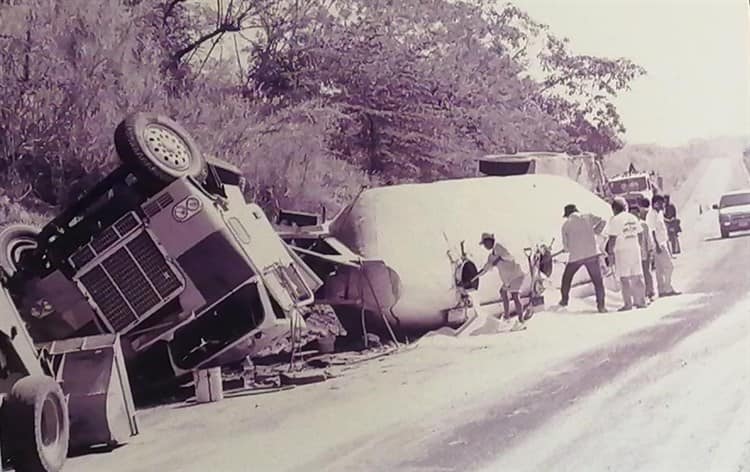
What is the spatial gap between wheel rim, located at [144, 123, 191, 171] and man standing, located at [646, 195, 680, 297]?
1552 millimetres

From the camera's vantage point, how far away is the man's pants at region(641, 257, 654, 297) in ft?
11.3

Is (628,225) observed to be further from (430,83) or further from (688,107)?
(430,83)

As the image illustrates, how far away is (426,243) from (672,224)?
3.11 ft

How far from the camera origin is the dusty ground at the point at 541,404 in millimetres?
2773

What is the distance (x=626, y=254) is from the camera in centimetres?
343

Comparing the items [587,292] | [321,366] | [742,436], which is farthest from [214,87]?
[742,436]

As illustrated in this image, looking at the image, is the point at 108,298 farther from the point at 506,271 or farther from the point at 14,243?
the point at 506,271

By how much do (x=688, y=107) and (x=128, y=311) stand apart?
206 centimetres

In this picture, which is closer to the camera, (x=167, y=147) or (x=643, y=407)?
(x=167, y=147)

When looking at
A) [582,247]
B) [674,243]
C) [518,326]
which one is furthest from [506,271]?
[674,243]

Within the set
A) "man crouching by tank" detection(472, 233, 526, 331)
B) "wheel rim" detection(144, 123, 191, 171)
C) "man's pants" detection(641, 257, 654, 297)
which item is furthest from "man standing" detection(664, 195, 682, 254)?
"wheel rim" detection(144, 123, 191, 171)

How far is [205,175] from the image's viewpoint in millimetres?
2775

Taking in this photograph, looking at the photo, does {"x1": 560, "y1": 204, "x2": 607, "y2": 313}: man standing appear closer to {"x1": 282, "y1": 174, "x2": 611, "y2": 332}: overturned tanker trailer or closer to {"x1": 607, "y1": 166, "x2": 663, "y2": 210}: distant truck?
{"x1": 282, "y1": 174, "x2": 611, "y2": 332}: overturned tanker trailer

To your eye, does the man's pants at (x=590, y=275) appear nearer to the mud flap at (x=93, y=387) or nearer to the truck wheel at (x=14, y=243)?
the mud flap at (x=93, y=387)
